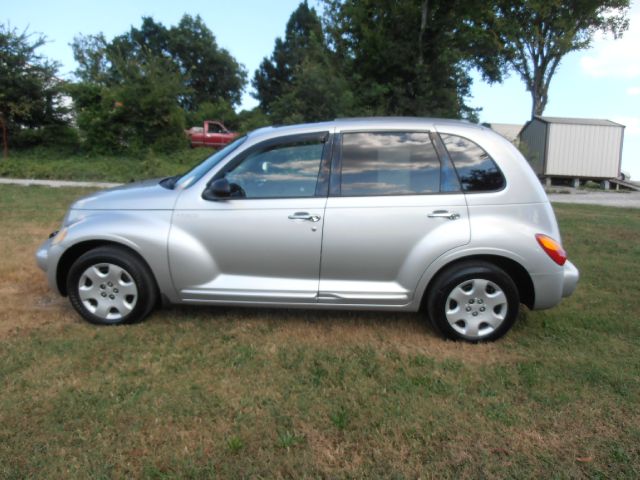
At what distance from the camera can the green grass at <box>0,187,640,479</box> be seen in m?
2.34

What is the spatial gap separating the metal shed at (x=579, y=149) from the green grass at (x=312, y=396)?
21.6 m

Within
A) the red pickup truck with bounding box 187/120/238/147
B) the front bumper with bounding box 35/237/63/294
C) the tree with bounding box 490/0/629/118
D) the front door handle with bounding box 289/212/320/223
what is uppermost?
the tree with bounding box 490/0/629/118

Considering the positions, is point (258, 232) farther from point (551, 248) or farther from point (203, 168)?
point (551, 248)

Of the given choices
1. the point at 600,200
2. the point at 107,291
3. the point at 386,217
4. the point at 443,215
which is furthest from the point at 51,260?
the point at 600,200

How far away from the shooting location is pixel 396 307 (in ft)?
12.2

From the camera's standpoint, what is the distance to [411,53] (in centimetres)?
2186

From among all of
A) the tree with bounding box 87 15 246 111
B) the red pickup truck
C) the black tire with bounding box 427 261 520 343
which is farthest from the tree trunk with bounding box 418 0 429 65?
the tree with bounding box 87 15 246 111

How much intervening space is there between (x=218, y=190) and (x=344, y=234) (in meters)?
1.02

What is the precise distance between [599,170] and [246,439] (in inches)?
1025

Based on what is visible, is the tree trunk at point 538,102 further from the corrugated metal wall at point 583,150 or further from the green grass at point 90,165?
the green grass at point 90,165

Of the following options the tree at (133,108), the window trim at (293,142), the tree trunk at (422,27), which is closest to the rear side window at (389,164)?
the window trim at (293,142)

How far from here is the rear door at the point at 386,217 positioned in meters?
3.59

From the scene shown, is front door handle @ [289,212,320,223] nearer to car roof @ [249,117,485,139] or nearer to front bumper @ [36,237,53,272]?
car roof @ [249,117,485,139]

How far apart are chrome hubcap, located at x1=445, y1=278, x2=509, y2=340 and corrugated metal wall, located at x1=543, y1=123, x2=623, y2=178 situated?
22.6m
